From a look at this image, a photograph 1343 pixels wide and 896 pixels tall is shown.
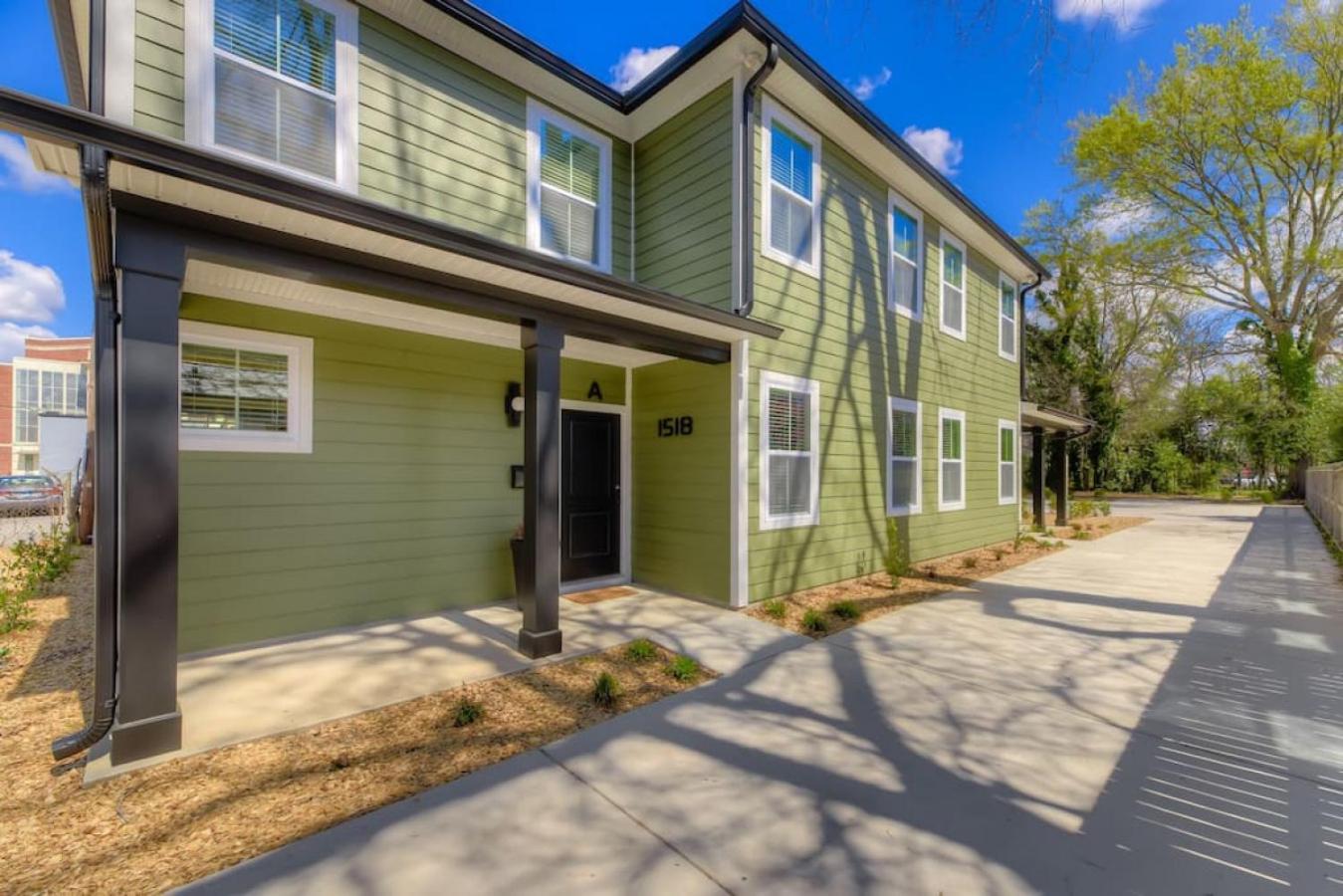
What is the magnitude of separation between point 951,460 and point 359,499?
809cm

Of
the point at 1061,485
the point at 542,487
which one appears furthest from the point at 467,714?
the point at 1061,485

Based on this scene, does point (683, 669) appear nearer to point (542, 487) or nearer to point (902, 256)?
point (542, 487)

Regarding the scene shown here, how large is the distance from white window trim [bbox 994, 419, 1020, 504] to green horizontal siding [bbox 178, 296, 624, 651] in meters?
8.44

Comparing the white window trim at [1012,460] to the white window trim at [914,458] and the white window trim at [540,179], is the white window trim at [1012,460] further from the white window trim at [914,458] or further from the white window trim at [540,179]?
the white window trim at [540,179]

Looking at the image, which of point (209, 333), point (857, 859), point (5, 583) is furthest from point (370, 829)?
point (5, 583)

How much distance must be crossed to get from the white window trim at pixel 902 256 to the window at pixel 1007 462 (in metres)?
3.69

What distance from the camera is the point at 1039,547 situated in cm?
965

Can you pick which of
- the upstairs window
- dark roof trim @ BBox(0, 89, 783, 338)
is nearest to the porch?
dark roof trim @ BBox(0, 89, 783, 338)

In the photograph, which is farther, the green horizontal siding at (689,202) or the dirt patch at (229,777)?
the green horizontal siding at (689,202)

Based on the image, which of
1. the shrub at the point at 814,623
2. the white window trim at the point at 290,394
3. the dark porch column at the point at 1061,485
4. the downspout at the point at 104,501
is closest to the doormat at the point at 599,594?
the shrub at the point at 814,623

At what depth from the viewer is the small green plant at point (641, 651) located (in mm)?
4105

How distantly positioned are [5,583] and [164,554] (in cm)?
532

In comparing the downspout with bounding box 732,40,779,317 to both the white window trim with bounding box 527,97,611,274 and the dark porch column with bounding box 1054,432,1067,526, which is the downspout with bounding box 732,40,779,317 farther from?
the dark porch column with bounding box 1054,432,1067,526

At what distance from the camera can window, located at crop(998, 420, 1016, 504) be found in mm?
10422
